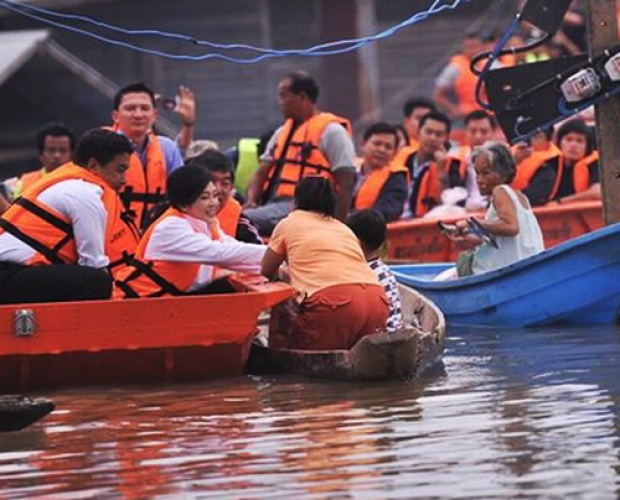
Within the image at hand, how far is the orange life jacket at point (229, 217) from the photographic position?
1241 centimetres

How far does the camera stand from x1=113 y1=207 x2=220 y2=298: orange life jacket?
11.3m

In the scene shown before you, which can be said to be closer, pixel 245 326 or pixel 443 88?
pixel 245 326

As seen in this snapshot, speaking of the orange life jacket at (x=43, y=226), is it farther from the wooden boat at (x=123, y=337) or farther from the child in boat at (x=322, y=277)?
the child in boat at (x=322, y=277)

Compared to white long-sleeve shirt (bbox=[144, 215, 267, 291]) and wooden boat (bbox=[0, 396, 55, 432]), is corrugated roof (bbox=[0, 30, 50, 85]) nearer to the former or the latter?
white long-sleeve shirt (bbox=[144, 215, 267, 291])

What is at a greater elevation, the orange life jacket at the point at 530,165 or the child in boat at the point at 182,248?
the orange life jacket at the point at 530,165

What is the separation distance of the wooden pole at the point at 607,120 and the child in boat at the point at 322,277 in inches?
101

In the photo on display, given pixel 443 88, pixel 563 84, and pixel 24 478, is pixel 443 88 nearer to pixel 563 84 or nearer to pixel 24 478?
pixel 563 84

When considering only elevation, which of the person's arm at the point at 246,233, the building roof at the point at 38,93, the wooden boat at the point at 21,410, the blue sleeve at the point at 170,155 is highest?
the building roof at the point at 38,93

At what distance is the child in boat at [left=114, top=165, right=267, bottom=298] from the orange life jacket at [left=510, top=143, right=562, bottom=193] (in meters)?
6.76

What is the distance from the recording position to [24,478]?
824 centimetres

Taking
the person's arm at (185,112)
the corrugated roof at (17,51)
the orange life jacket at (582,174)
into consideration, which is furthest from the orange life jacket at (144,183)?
the corrugated roof at (17,51)

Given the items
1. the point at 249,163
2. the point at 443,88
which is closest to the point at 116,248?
the point at 249,163

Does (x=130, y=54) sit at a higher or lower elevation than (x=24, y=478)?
higher

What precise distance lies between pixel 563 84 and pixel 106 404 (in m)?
4.18
